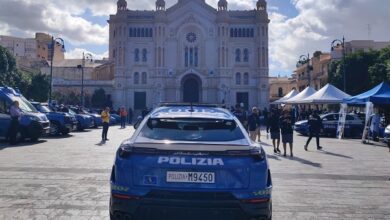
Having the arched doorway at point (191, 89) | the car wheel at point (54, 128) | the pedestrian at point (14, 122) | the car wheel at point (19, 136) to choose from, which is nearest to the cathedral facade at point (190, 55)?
the arched doorway at point (191, 89)

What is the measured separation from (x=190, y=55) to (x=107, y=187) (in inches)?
2292

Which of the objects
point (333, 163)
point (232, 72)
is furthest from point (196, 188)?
point (232, 72)

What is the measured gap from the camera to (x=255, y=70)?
214ft

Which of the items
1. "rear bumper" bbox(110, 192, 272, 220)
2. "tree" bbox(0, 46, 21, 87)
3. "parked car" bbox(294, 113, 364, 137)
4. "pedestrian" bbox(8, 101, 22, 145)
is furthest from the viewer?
"tree" bbox(0, 46, 21, 87)

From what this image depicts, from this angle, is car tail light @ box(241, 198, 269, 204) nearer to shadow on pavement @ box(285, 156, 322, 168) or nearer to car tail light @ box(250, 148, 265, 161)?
car tail light @ box(250, 148, 265, 161)

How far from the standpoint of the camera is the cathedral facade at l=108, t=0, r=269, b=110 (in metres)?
64.5

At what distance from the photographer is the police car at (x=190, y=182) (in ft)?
14.3

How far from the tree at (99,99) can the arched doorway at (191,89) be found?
42.7 ft

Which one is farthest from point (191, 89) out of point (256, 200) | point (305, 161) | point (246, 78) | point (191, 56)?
point (256, 200)

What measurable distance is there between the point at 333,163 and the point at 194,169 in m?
9.46

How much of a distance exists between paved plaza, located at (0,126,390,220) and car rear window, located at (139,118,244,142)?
182 centimetres

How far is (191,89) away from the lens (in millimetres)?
65875

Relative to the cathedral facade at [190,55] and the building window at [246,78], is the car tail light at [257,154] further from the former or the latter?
the building window at [246,78]

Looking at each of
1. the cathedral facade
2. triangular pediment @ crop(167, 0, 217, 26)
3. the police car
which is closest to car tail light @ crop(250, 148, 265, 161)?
the police car
